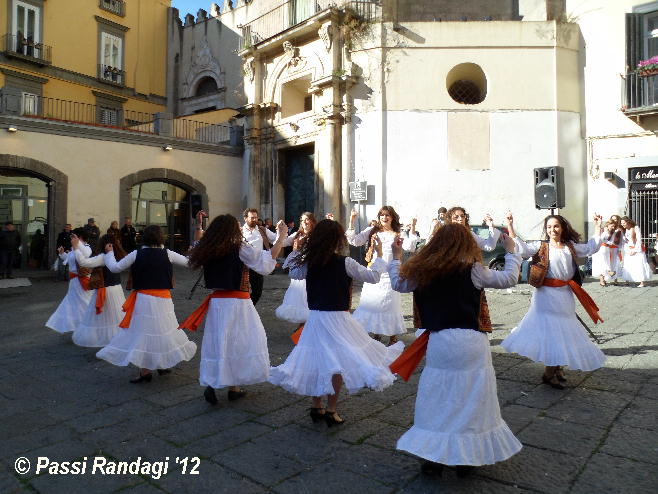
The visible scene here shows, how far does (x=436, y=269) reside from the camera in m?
3.28

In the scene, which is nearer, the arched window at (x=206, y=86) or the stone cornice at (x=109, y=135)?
the stone cornice at (x=109, y=135)

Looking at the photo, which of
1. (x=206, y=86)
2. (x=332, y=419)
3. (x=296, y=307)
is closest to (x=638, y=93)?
(x=296, y=307)

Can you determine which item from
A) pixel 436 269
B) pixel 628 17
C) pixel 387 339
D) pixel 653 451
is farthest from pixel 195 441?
pixel 628 17

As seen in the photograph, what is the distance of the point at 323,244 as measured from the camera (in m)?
4.16

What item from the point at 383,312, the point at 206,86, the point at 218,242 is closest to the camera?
the point at 218,242

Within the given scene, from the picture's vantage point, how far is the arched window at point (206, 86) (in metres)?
26.6

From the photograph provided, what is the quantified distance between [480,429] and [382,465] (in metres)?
0.71

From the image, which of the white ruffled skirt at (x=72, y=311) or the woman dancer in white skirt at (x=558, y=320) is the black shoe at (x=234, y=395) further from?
the white ruffled skirt at (x=72, y=311)

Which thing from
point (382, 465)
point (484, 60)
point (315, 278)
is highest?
point (484, 60)

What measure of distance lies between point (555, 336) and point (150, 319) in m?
4.09

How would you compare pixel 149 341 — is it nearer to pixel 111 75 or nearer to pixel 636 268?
pixel 636 268

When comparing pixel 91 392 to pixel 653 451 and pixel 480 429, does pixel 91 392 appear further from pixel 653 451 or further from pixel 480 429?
pixel 653 451

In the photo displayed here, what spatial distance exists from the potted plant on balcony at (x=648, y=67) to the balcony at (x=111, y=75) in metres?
21.4

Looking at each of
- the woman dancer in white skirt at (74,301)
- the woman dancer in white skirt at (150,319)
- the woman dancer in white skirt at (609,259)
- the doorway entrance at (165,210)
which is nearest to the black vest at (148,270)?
the woman dancer in white skirt at (150,319)
